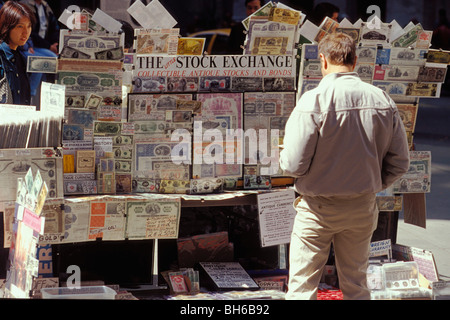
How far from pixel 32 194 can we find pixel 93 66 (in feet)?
2.89

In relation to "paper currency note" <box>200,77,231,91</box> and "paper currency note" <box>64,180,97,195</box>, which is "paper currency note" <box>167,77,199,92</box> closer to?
"paper currency note" <box>200,77,231,91</box>

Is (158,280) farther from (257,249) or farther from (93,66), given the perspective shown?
(93,66)

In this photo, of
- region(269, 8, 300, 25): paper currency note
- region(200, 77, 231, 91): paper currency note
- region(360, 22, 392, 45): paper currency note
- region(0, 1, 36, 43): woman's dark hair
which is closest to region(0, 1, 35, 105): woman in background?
region(0, 1, 36, 43): woman's dark hair

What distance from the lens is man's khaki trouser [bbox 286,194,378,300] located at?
11.2 ft

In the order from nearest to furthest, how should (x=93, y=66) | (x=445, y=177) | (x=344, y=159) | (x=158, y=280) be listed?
(x=344, y=159) < (x=93, y=66) < (x=158, y=280) < (x=445, y=177)

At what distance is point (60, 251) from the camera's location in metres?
4.14

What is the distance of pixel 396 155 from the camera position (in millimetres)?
3475

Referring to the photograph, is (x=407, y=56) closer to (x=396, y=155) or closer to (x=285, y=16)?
(x=285, y=16)

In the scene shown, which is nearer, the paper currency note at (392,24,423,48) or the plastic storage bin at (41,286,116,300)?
the plastic storage bin at (41,286,116,300)

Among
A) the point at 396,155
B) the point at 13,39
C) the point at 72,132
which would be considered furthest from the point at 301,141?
Result: the point at 13,39

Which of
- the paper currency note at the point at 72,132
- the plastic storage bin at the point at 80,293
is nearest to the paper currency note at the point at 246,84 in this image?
the paper currency note at the point at 72,132

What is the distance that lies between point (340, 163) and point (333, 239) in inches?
16.5
